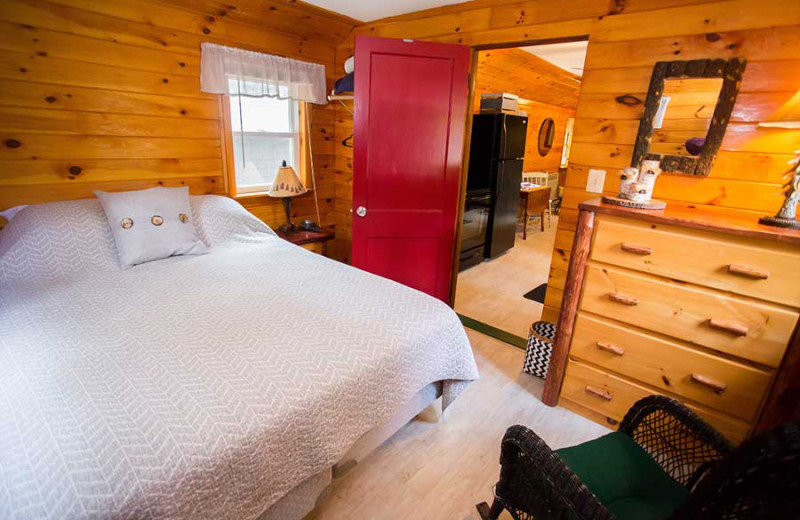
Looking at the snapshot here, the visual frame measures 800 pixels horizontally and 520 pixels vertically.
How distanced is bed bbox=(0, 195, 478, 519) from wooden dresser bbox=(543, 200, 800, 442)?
0.65 metres

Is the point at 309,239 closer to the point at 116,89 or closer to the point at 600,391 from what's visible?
the point at 116,89

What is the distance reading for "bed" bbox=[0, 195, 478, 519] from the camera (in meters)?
0.88

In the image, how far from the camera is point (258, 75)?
2.74 meters

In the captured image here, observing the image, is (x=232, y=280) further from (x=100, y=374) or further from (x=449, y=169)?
(x=449, y=169)

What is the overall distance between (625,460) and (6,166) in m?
2.98

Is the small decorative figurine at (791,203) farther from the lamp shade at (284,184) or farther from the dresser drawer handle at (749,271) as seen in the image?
the lamp shade at (284,184)

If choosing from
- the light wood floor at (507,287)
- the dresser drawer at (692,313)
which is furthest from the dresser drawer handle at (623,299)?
the light wood floor at (507,287)

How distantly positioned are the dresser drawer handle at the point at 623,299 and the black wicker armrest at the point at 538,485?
970 millimetres

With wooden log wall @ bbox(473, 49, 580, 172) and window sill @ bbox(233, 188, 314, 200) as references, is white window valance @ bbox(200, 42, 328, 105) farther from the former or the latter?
wooden log wall @ bbox(473, 49, 580, 172)

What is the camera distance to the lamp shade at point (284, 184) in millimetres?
2867

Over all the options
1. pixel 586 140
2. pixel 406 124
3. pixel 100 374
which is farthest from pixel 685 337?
pixel 100 374

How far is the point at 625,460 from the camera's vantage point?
118 cm

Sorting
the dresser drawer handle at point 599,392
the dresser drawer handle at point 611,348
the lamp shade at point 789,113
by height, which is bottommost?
the dresser drawer handle at point 599,392

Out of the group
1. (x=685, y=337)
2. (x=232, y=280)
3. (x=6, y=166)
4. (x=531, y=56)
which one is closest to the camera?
(x=685, y=337)
